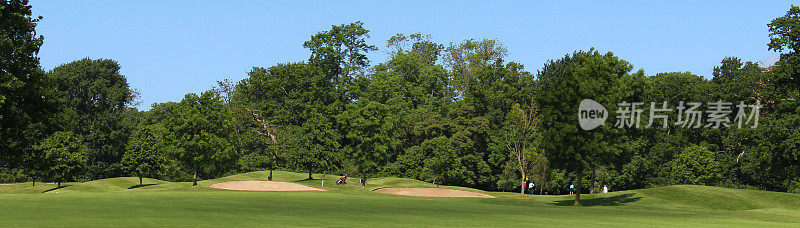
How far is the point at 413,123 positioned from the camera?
327ft

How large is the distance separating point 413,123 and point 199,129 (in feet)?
130

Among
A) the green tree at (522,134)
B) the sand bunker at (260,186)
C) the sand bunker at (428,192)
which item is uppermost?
the green tree at (522,134)

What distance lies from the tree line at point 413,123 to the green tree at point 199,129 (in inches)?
6.5

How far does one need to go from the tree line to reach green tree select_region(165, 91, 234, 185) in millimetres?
166

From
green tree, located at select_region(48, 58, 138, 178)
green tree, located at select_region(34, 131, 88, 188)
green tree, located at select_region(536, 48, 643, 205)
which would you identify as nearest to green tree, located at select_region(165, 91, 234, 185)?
green tree, located at select_region(34, 131, 88, 188)

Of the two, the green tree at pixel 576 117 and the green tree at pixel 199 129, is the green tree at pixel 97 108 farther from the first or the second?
the green tree at pixel 576 117

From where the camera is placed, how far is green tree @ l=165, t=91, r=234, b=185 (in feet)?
214

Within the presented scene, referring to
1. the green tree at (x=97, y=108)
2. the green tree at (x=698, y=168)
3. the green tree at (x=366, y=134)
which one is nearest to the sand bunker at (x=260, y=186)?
the green tree at (x=366, y=134)

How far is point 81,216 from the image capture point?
24031 millimetres

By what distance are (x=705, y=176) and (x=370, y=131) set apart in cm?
3809

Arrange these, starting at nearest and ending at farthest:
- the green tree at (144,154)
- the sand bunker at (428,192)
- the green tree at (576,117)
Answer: the green tree at (576,117)
the sand bunker at (428,192)
the green tree at (144,154)

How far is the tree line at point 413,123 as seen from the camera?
47.4 meters

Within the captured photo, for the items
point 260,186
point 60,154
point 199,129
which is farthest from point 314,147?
point 60,154

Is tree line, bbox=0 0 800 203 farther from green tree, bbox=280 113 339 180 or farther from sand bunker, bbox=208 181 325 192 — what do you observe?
sand bunker, bbox=208 181 325 192
